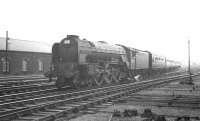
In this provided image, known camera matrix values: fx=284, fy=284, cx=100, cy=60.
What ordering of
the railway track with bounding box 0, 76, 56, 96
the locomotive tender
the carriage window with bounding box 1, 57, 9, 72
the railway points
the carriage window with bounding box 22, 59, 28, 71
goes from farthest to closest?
the carriage window with bounding box 22, 59, 28, 71 < the carriage window with bounding box 1, 57, 9, 72 < the locomotive tender < the railway track with bounding box 0, 76, 56, 96 < the railway points

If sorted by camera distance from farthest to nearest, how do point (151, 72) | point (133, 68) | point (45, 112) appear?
point (151, 72)
point (133, 68)
point (45, 112)

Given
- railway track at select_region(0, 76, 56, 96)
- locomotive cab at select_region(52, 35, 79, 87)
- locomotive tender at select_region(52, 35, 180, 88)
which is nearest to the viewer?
railway track at select_region(0, 76, 56, 96)

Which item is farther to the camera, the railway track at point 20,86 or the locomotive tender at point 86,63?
the locomotive tender at point 86,63

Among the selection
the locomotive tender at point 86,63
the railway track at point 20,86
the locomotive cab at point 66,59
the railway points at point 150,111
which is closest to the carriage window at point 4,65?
the railway track at point 20,86

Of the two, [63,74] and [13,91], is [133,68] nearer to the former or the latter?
[63,74]

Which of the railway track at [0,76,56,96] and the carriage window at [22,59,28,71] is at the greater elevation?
the carriage window at [22,59,28,71]

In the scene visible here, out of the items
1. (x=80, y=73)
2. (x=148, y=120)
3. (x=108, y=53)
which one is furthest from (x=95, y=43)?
(x=148, y=120)

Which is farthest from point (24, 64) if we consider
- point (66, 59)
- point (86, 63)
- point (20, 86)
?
point (86, 63)

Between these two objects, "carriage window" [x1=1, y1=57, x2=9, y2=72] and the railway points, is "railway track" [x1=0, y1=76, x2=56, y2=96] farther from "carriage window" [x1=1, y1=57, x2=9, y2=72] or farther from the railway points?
"carriage window" [x1=1, y1=57, x2=9, y2=72]

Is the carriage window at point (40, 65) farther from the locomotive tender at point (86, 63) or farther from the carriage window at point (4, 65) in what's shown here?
the locomotive tender at point (86, 63)

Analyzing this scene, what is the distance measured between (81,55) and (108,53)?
4089 mm

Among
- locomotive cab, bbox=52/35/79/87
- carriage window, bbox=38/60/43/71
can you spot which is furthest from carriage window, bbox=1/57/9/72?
locomotive cab, bbox=52/35/79/87

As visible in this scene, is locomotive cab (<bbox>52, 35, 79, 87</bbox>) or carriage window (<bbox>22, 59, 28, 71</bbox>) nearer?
locomotive cab (<bbox>52, 35, 79, 87</bbox>)

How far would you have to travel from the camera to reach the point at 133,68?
27.0 meters
